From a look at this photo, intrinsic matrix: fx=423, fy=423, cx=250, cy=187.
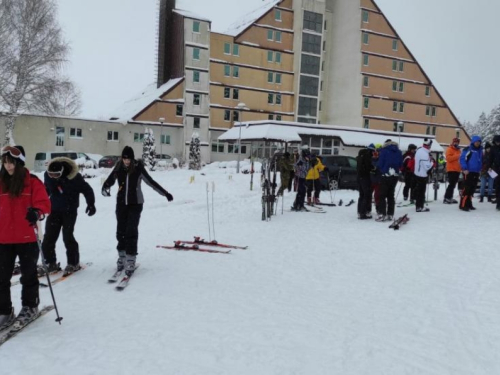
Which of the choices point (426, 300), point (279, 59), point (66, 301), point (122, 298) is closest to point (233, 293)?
point (122, 298)

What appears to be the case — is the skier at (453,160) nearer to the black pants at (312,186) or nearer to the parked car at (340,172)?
the black pants at (312,186)

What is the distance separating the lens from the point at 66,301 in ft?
16.8

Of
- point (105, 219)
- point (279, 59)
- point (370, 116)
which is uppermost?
point (279, 59)

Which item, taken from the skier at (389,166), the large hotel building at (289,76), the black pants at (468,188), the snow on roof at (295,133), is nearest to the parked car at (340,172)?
the black pants at (468,188)

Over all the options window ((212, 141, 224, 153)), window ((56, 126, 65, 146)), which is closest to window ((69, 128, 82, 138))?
window ((56, 126, 65, 146))

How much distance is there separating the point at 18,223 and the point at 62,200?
2.02 meters

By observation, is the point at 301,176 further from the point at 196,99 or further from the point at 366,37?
the point at 366,37

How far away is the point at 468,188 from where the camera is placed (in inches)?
446

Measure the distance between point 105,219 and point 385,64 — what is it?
4643cm

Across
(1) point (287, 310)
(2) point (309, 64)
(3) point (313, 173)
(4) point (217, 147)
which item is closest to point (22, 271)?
(1) point (287, 310)

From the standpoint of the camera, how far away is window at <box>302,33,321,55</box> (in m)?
49.0

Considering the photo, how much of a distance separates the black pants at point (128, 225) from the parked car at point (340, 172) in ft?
44.7

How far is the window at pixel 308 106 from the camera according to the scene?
163 ft

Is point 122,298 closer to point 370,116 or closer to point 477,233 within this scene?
point 477,233
